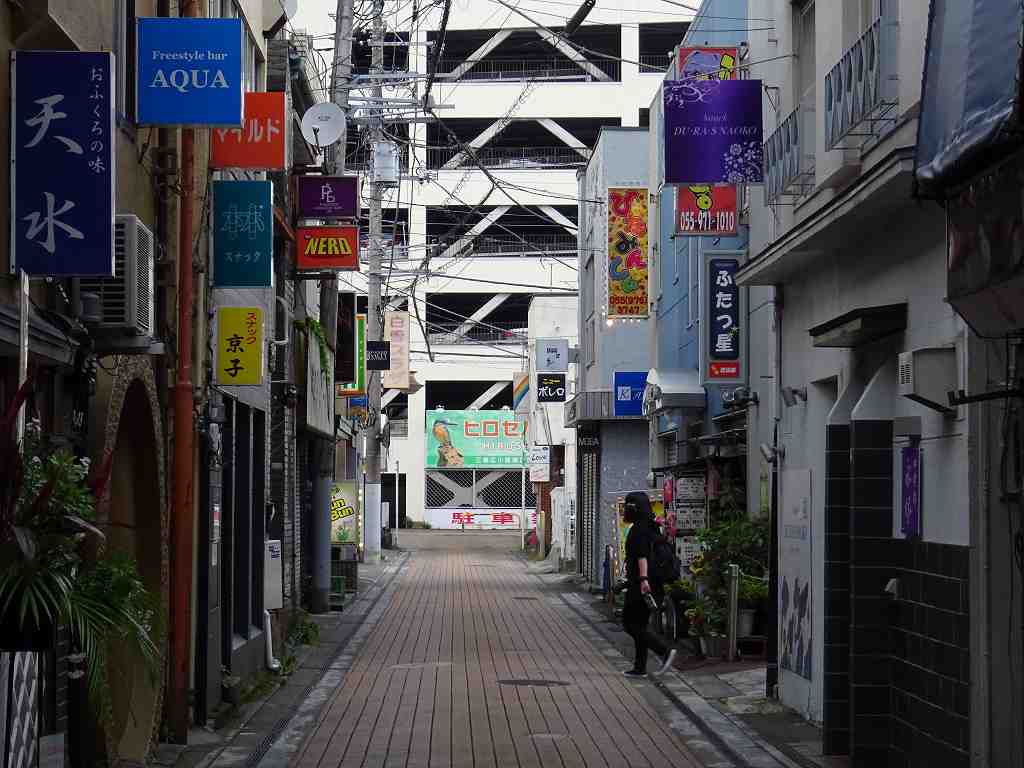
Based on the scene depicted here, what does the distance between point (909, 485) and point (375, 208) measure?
27.8 metres

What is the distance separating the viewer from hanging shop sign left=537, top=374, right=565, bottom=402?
137 ft

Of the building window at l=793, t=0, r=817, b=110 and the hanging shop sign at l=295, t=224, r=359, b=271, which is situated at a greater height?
the building window at l=793, t=0, r=817, b=110

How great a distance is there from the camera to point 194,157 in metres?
13.1

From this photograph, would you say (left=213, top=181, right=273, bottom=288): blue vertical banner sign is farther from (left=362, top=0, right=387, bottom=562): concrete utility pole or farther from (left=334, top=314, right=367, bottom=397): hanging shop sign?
(left=362, top=0, right=387, bottom=562): concrete utility pole

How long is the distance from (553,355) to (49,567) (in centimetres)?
3548

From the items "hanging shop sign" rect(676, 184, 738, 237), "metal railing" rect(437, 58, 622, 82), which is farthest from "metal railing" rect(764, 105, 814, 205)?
"metal railing" rect(437, 58, 622, 82)

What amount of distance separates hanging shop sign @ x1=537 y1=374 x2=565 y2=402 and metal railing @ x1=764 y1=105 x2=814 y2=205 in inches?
1038

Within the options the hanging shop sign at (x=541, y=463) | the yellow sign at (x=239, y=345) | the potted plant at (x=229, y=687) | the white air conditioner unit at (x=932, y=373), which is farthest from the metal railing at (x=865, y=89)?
the hanging shop sign at (x=541, y=463)

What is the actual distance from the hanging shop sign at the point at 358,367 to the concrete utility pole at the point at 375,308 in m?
0.98

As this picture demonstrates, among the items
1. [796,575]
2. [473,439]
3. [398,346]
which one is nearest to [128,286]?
[796,575]

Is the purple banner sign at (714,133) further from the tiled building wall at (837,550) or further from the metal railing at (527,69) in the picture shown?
the metal railing at (527,69)

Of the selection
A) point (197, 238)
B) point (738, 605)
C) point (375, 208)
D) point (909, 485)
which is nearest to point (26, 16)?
point (197, 238)

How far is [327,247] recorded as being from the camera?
22641 millimetres

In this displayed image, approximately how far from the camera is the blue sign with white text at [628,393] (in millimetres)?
31781
